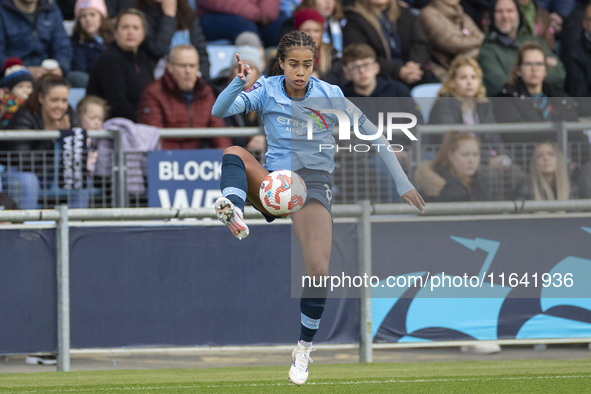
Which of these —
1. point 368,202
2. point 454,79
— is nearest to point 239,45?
point 454,79

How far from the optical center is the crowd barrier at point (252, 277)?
9.98 m

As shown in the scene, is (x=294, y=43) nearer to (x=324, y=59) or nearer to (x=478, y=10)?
(x=324, y=59)

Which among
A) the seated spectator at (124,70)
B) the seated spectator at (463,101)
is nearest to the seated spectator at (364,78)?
the seated spectator at (463,101)

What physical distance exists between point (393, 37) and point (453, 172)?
10.1 ft

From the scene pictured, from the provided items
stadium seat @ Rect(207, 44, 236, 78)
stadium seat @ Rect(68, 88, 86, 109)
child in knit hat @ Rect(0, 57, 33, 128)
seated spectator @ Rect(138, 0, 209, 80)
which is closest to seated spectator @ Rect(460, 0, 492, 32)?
stadium seat @ Rect(207, 44, 236, 78)

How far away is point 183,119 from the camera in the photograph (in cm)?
1161

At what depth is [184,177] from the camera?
1067cm

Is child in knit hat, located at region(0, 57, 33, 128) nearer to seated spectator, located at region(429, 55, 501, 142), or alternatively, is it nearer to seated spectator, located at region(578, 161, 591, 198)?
seated spectator, located at region(429, 55, 501, 142)

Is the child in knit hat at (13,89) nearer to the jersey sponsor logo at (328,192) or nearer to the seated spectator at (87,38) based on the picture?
the seated spectator at (87,38)

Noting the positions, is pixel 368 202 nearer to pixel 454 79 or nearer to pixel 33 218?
pixel 454 79

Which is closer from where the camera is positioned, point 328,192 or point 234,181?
point 234,181

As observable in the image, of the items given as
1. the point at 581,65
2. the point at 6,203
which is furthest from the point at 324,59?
the point at 6,203

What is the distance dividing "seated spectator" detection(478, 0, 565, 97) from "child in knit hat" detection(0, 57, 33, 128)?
535cm

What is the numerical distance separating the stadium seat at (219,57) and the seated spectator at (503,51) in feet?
9.95
